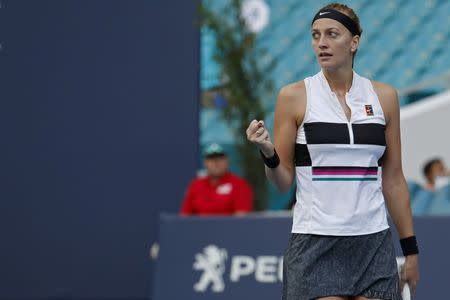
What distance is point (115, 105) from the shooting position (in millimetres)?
11047

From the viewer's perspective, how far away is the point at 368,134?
13.5 feet

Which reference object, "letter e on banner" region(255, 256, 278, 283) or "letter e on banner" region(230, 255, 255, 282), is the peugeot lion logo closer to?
"letter e on banner" region(230, 255, 255, 282)

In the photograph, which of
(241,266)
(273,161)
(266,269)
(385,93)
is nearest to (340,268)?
(273,161)

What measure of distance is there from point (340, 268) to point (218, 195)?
481 centimetres

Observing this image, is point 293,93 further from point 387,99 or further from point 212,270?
point 212,270

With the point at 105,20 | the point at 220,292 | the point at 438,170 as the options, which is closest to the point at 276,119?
the point at 220,292

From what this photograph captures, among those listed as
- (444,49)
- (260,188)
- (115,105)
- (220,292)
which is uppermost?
(444,49)

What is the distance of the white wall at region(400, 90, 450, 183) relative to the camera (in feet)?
34.4

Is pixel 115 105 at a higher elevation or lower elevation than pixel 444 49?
lower

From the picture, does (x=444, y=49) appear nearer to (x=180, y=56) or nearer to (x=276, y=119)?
(x=180, y=56)

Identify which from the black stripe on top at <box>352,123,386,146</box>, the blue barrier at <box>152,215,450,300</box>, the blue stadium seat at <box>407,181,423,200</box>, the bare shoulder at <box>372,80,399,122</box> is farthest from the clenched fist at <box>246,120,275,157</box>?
the blue stadium seat at <box>407,181,423,200</box>

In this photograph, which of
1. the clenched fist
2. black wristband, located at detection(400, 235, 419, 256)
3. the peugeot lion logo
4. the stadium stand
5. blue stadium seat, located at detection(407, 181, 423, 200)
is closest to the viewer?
the clenched fist

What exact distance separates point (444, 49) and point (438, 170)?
1674mm

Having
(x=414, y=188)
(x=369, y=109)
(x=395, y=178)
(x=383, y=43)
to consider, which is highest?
(x=383, y=43)
